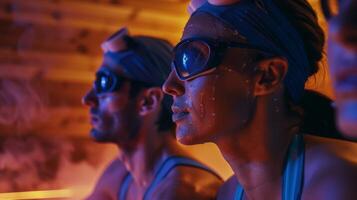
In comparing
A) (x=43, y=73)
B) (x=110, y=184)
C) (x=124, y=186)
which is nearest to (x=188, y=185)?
(x=124, y=186)

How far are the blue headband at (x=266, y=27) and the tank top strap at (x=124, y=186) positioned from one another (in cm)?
152

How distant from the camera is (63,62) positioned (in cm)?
406

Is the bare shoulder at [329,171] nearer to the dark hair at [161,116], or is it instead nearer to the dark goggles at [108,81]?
the dark hair at [161,116]

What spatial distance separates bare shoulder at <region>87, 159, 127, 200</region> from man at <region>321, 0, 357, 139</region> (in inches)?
92.0

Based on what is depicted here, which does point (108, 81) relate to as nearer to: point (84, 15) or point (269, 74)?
point (269, 74)

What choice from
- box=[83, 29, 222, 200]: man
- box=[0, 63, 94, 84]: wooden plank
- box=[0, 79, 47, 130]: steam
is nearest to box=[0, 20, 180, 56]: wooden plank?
box=[0, 63, 94, 84]: wooden plank

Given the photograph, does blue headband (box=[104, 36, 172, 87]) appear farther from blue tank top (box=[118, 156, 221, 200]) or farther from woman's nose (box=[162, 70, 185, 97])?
woman's nose (box=[162, 70, 185, 97])

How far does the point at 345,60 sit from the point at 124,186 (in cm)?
234

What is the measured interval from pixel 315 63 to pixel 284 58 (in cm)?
16

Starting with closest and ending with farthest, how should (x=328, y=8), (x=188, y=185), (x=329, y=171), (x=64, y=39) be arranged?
(x=328, y=8) < (x=329, y=171) < (x=188, y=185) < (x=64, y=39)

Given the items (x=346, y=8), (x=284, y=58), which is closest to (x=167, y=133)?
(x=284, y=58)

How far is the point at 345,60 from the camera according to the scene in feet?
2.49

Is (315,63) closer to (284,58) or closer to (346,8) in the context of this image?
(284,58)

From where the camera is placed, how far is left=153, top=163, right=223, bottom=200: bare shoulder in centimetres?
226
